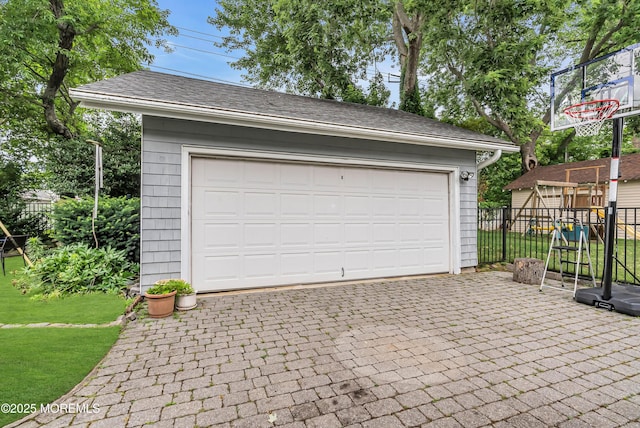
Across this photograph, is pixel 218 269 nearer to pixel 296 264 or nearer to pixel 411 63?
pixel 296 264

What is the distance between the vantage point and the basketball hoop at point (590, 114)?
4223 mm

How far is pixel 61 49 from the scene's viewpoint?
9070mm

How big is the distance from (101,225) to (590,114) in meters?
7.93

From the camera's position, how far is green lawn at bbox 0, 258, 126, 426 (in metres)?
2.12

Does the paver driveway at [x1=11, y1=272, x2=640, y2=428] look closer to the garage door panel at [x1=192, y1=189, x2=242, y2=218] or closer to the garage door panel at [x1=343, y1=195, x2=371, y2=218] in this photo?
the garage door panel at [x1=192, y1=189, x2=242, y2=218]

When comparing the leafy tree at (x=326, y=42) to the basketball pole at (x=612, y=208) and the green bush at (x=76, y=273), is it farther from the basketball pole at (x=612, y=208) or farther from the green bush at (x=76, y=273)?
the green bush at (x=76, y=273)

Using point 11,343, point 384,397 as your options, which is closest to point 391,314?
point 384,397

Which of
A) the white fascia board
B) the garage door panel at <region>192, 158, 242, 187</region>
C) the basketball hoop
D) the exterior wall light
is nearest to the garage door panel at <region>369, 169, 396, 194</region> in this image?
the white fascia board

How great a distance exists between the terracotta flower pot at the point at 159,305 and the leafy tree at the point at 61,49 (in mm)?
9240

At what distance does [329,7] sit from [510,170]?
52.9ft

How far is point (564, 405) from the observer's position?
6.77 feet

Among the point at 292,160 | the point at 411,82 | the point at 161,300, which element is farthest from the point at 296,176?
the point at 411,82

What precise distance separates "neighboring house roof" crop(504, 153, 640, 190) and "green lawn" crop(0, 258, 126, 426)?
45.1ft

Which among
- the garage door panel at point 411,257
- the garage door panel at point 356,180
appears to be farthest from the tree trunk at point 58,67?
the garage door panel at point 411,257
